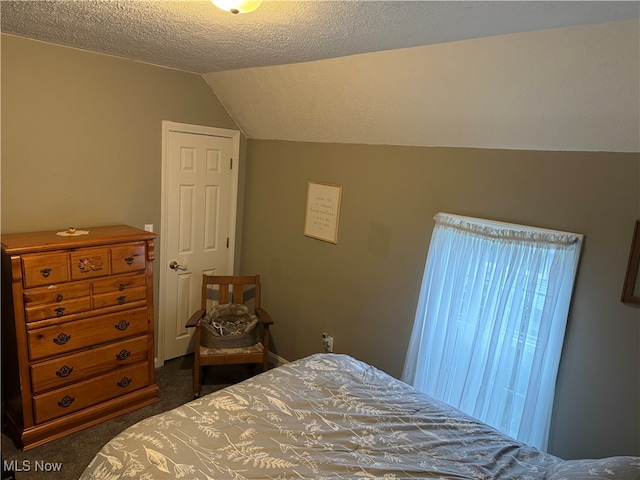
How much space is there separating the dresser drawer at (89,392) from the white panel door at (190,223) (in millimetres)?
651

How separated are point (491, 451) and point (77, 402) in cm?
243

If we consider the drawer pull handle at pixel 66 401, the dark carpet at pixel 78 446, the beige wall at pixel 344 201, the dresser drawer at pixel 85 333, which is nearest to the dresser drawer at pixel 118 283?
the dresser drawer at pixel 85 333

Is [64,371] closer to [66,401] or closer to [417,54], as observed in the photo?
[66,401]

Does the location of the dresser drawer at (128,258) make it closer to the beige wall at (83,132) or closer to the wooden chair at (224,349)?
the beige wall at (83,132)

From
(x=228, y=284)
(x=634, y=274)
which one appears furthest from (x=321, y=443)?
(x=228, y=284)

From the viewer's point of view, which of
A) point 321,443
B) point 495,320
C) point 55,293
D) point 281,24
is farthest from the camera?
point 55,293

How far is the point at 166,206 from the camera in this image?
11.1ft

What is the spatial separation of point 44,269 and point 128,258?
0.49 m

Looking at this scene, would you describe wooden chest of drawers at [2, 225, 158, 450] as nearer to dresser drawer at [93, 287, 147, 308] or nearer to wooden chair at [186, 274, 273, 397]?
dresser drawer at [93, 287, 147, 308]

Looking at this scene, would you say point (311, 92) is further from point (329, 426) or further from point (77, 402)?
point (77, 402)

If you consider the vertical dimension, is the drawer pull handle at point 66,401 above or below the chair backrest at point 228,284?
below

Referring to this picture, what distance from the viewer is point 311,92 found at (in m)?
2.85

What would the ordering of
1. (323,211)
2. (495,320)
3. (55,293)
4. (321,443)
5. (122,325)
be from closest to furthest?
1. (321,443)
2. (495,320)
3. (55,293)
4. (122,325)
5. (323,211)

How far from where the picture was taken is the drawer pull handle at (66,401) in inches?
101
